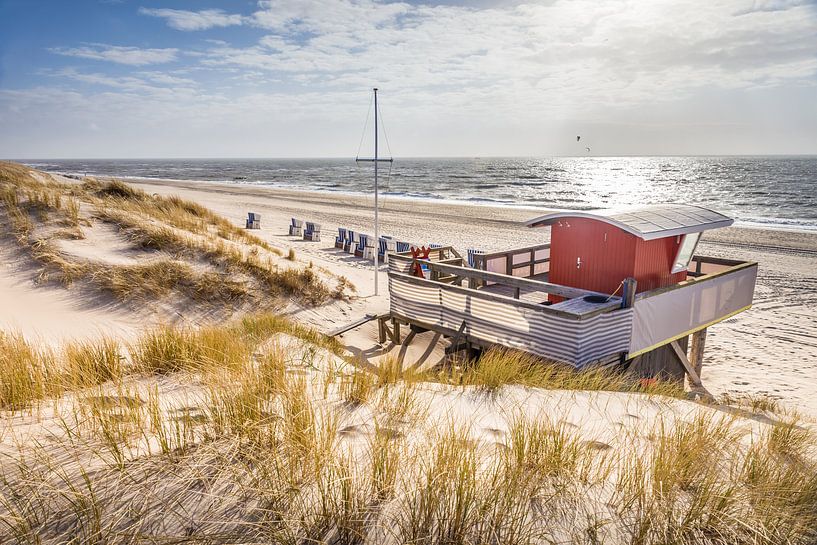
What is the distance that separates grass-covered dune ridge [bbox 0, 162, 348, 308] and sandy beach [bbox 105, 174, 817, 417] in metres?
1.50

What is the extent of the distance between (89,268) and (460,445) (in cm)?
1059

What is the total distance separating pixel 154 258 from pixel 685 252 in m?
11.8

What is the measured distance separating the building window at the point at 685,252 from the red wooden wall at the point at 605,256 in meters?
0.13

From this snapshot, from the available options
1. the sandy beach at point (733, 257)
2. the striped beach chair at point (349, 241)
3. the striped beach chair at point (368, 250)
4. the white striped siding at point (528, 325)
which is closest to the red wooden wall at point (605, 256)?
the white striped siding at point (528, 325)

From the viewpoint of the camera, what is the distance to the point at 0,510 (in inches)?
107

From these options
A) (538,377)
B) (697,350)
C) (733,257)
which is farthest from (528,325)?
(733,257)

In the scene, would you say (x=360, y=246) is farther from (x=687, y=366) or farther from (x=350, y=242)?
(x=687, y=366)

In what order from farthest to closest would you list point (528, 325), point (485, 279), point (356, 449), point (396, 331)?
point (396, 331), point (485, 279), point (528, 325), point (356, 449)

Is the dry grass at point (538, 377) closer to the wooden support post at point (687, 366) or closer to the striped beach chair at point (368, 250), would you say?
the wooden support post at point (687, 366)

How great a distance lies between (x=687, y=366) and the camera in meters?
9.61

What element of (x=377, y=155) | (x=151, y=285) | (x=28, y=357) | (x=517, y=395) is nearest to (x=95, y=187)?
(x=151, y=285)

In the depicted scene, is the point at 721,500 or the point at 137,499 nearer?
the point at 137,499

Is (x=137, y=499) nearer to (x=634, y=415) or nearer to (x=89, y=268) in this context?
(x=634, y=415)

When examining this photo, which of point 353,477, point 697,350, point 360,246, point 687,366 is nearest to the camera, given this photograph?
point 353,477
